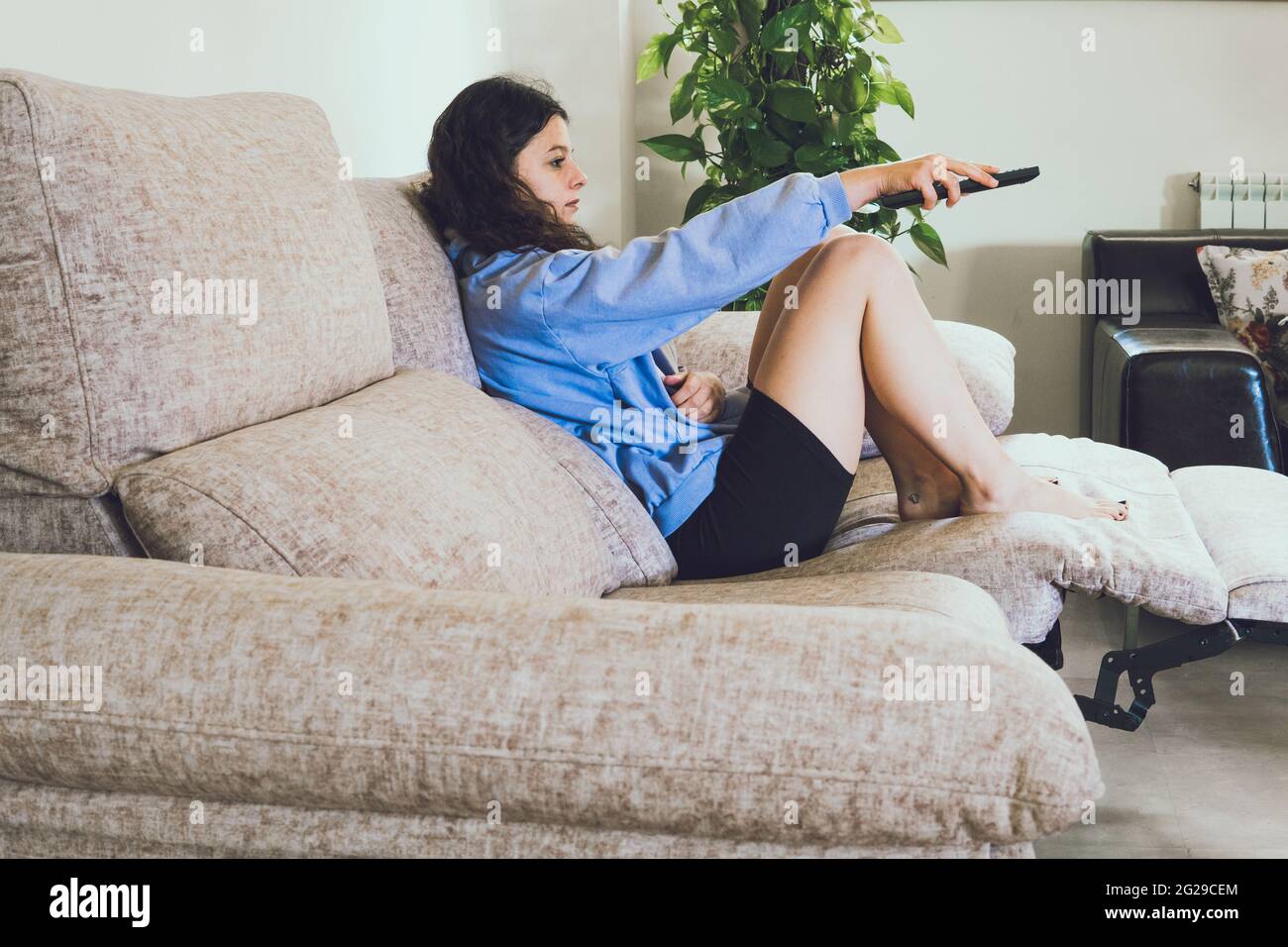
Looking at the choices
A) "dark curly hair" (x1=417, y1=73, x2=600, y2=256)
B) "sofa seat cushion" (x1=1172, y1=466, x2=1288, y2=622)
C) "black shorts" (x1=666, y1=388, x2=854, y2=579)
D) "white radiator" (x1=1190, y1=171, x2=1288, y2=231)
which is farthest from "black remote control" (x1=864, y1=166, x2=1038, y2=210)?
"white radiator" (x1=1190, y1=171, x2=1288, y2=231)

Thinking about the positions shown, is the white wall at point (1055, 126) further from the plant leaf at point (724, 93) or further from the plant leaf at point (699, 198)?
the plant leaf at point (724, 93)

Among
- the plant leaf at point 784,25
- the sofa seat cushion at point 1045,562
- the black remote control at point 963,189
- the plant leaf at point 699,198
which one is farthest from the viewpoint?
the plant leaf at point 699,198

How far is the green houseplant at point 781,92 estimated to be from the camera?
2.91 meters

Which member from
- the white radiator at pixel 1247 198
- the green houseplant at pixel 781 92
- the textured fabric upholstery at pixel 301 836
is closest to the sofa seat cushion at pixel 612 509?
the textured fabric upholstery at pixel 301 836

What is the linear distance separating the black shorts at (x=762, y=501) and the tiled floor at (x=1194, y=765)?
1.76ft

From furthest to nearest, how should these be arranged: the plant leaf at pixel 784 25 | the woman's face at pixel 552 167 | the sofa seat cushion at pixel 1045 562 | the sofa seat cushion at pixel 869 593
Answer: the plant leaf at pixel 784 25, the woman's face at pixel 552 167, the sofa seat cushion at pixel 1045 562, the sofa seat cushion at pixel 869 593

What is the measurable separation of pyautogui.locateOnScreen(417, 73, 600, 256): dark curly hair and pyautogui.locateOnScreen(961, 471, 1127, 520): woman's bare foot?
614 mm

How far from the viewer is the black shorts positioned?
152 cm

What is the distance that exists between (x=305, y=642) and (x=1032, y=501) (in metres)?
1.08

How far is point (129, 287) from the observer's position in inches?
36.7

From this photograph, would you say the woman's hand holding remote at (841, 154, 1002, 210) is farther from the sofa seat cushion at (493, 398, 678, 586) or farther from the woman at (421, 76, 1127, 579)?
the sofa seat cushion at (493, 398, 678, 586)

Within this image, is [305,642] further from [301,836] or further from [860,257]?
[860,257]

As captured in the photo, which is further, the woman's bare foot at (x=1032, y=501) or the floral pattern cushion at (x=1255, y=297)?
the floral pattern cushion at (x=1255, y=297)
